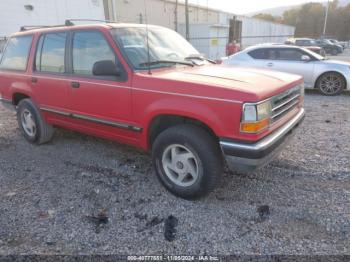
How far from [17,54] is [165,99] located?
3359 millimetres

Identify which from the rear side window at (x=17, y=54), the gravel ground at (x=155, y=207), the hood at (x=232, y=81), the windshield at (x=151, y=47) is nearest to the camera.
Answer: the gravel ground at (x=155, y=207)

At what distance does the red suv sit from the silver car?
5.22m

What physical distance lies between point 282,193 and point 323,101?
566 centimetres

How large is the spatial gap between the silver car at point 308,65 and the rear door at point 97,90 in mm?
5352

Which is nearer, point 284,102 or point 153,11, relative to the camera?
point 284,102

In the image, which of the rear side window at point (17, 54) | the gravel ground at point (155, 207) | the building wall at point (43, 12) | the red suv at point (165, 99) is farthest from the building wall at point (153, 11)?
the gravel ground at point (155, 207)

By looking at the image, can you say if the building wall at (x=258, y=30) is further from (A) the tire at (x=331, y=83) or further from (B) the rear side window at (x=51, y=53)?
(B) the rear side window at (x=51, y=53)

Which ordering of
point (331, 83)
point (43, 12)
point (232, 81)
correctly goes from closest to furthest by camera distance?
point (232, 81)
point (331, 83)
point (43, 12)

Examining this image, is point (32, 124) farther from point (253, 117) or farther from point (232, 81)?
point (253, 117)

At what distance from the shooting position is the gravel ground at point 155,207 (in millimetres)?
2498

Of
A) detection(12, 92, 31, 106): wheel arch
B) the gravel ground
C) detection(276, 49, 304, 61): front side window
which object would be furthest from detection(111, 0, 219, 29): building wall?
the gravel ground

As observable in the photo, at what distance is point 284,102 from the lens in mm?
3092

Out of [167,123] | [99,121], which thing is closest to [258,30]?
[99,121]

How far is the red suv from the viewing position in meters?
2.64
